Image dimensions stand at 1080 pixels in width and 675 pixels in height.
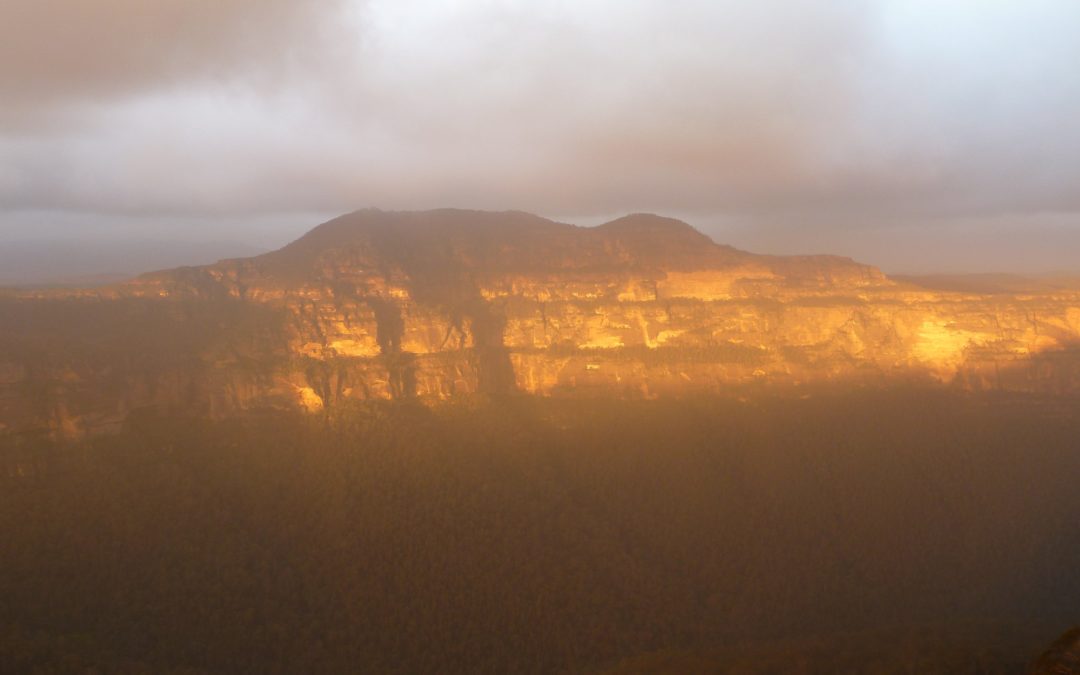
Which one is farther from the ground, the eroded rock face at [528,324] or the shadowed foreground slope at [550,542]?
the eroded rock face at [528,324]

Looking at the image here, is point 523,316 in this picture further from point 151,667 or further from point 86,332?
point 151,667

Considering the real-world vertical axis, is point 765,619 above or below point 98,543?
below

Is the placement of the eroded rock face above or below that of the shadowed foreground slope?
above

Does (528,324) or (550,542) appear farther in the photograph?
(528,324)

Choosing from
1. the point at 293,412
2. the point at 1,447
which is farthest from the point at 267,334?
the point at 1,447

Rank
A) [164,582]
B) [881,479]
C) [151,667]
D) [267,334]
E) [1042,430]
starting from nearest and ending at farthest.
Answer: [151,667]
[164,582]
[881,479]
[1042,430]
[267,334]

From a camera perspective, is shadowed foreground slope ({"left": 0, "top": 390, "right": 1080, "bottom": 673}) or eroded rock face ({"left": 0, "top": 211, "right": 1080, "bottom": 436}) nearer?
shadowed foreground slope ({"left": 0, "top": 390, "right": 1080, "bottom": 673})

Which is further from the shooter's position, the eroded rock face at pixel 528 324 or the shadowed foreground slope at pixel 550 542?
the eroded rock face at pixel 528 324

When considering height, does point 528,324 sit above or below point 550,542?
above
